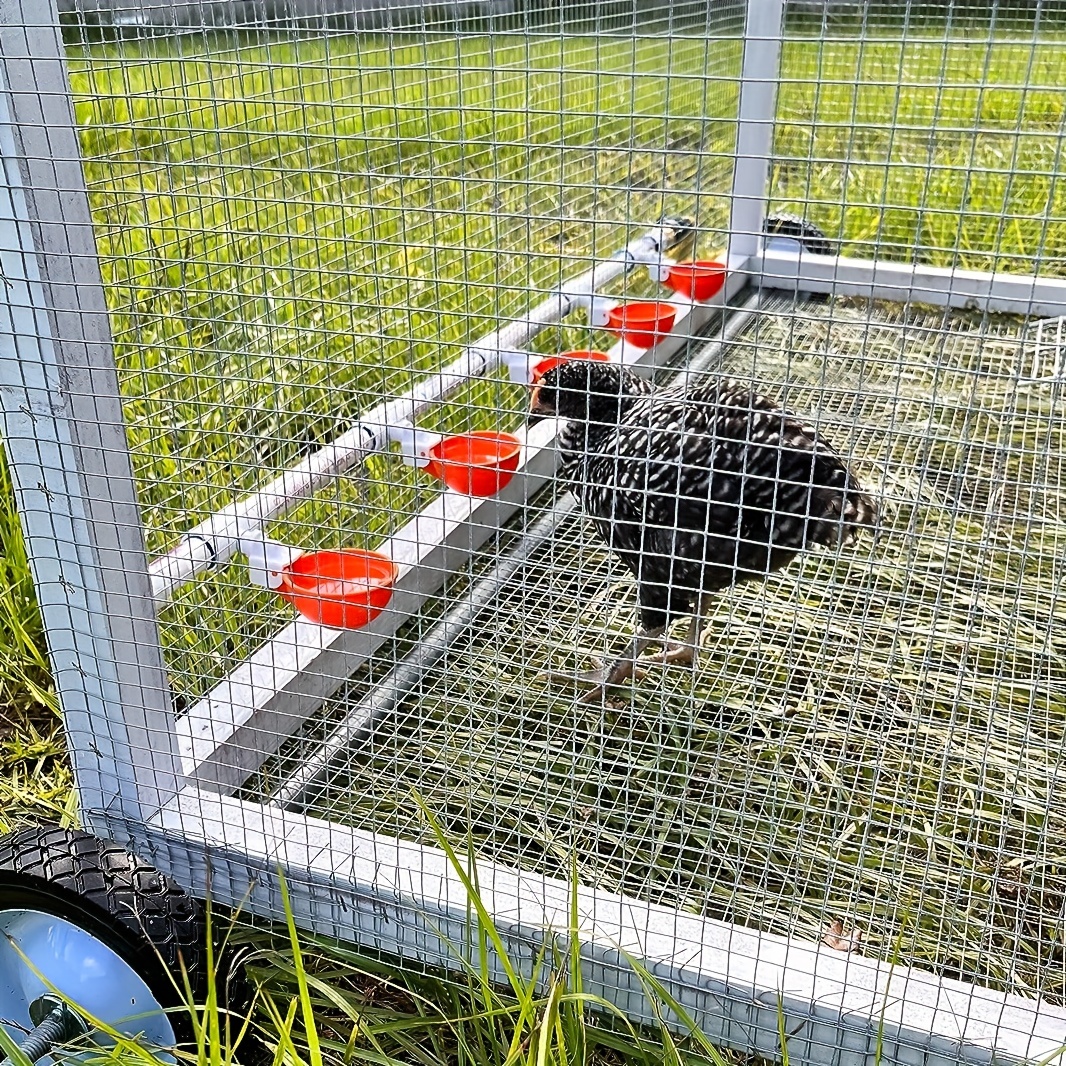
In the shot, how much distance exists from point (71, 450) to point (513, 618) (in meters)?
1.01

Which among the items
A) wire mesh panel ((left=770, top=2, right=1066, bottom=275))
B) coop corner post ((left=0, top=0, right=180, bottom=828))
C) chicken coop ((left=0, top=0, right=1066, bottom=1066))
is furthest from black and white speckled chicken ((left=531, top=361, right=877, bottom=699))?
wire mesh panel ((left=770, top=2, right=1066, bottom=275))

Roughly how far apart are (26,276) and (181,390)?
4.25 feet

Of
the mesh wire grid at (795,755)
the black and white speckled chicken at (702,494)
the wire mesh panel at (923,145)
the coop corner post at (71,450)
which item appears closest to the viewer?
the coop corner post at (71,450)

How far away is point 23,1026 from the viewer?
130cm

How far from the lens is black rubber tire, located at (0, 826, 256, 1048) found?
1268 mm

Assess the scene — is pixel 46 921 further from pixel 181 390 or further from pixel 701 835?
pixel 181 390

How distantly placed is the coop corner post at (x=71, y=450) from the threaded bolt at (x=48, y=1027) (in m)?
0.27

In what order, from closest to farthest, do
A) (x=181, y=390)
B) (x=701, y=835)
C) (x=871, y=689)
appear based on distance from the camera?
(x=701, y=835) < (x=871, y=689) < (x=181, y=390)

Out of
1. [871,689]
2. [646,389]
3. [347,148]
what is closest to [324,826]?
[871,689]

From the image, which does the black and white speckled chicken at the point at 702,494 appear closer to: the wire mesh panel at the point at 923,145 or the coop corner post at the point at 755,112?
the coop corner post at the point at 755,112

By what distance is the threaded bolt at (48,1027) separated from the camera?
1.19m

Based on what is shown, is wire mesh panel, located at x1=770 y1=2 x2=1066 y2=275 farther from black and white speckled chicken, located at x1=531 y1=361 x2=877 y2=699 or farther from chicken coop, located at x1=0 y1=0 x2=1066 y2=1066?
black and white speckled chicken, located at x1=531 y1=361 x2=877 y2=699

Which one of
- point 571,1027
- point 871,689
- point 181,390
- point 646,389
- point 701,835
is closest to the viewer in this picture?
point 571,1027

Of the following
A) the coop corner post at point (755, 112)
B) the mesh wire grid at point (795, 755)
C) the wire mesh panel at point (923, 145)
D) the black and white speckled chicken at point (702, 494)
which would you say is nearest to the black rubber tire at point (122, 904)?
the mesh wire grid at point (795, 755)
